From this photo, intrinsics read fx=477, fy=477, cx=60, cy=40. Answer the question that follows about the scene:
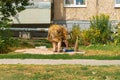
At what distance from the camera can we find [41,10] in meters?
26.4

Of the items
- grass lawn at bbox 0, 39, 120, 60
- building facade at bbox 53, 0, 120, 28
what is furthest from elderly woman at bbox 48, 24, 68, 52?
building facade at bbox 53, 0, 120, 28

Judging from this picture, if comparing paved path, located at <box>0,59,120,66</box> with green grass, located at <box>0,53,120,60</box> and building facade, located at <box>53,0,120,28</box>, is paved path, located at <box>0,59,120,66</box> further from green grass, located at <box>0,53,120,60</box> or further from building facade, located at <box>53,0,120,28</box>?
building facade, located at <box>53,0,120,28</box>

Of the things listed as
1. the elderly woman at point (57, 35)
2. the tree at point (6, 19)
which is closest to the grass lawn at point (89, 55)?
the tree at point (6, 19)

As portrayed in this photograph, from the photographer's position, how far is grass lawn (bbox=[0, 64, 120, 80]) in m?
12.7

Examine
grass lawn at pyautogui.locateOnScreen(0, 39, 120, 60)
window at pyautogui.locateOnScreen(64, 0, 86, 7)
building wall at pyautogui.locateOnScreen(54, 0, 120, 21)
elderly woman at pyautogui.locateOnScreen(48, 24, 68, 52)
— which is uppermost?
window at pyautogui.locateOnScreen(64, 0, 86, 7)

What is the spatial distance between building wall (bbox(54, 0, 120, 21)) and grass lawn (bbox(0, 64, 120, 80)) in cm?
1243

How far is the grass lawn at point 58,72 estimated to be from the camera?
12664 millimetres

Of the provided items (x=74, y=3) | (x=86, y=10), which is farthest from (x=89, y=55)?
(x=74, y=3)

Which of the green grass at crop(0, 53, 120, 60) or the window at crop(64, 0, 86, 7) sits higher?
the window at crop(64, 0, 86, 7)

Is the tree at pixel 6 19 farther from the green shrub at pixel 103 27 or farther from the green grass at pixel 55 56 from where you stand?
the green shrub at pixel 103 27

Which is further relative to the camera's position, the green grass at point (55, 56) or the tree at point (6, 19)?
the tree at point (6, 19)

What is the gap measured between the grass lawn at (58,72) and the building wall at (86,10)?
12.4m

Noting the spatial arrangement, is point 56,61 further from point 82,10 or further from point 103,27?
point 82,10

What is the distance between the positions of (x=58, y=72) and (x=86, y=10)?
45.7 feet
